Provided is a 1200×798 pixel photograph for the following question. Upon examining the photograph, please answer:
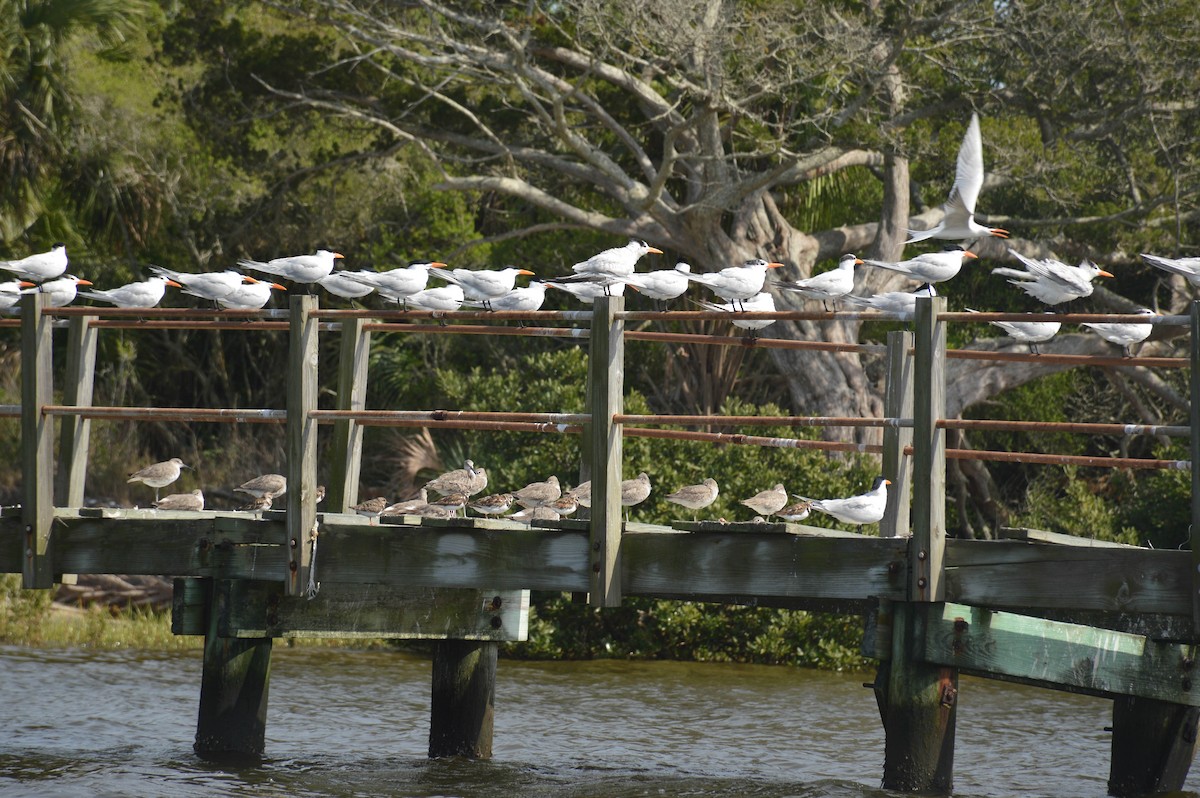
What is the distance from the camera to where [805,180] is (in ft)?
77.8

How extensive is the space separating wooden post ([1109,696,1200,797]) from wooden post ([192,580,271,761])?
5.57m

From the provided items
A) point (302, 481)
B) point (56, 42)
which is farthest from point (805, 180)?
point (302, 481)

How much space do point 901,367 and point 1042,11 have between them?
1193cm

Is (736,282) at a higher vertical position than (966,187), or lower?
lower

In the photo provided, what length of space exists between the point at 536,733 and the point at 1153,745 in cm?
518

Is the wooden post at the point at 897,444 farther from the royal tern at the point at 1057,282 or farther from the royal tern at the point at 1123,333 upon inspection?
the royal tern at the point at 1123,333

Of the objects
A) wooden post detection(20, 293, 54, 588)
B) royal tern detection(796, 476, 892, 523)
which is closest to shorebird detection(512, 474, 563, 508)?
royal tern detection(796, 476, 892, 523)

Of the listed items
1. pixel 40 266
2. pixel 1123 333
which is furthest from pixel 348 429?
pixel 1123 333

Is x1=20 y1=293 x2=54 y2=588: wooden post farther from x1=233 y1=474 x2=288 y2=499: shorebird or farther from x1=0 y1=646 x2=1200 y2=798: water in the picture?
x1=233 y1=474 x2=288 y2=499: shorebird

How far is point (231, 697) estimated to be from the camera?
10539 millimetres

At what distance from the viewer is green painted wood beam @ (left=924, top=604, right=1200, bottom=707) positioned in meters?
8.59

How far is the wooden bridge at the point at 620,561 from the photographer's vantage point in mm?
8250

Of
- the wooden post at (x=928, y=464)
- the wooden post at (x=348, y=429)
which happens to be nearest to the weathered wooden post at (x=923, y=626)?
the wooden post at (x=928, y=464)

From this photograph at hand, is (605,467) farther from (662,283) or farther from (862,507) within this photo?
(662,283)
